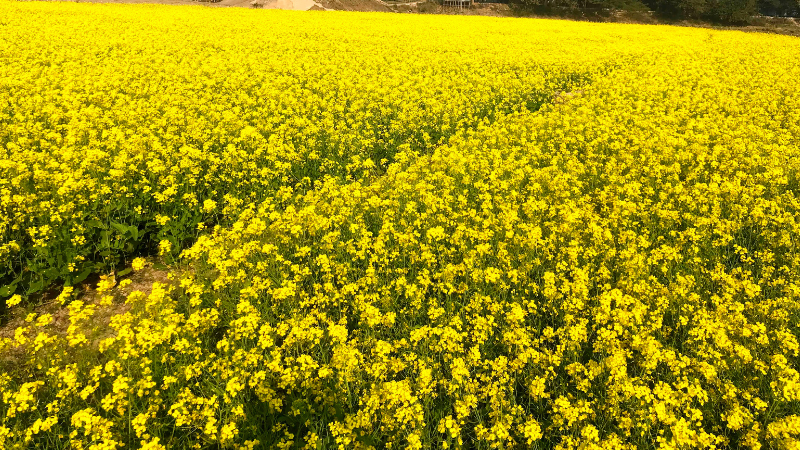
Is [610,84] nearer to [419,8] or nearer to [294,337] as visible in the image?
[294,337]

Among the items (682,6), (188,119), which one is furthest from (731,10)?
(188,119)

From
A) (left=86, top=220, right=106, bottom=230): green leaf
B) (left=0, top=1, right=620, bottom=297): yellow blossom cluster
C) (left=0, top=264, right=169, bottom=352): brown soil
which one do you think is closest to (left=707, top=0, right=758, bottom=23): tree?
(left=0, top=1, right=620, bottom=297): yellow blossom cluster

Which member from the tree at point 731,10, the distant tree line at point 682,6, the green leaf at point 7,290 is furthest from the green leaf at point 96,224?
the tree at point 731,10

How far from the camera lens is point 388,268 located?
564cm

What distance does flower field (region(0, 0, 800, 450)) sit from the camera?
3.74 meters

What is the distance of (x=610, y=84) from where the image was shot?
606 inches

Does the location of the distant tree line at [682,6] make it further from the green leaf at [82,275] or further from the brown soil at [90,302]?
the green leaf at [82,275]

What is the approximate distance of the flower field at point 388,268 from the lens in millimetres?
3742

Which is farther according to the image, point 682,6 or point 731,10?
point 682,6

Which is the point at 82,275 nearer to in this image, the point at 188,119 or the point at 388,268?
the point at 388,268

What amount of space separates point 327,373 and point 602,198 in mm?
5819

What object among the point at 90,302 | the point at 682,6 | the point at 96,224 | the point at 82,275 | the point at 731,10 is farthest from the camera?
the point at 682,6

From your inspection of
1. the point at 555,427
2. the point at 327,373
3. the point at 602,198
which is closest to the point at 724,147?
the point at 602,198

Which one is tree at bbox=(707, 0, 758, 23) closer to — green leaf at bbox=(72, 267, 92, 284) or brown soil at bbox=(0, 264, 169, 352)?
brown soil at bbox=(0, 264, 169, 352)
